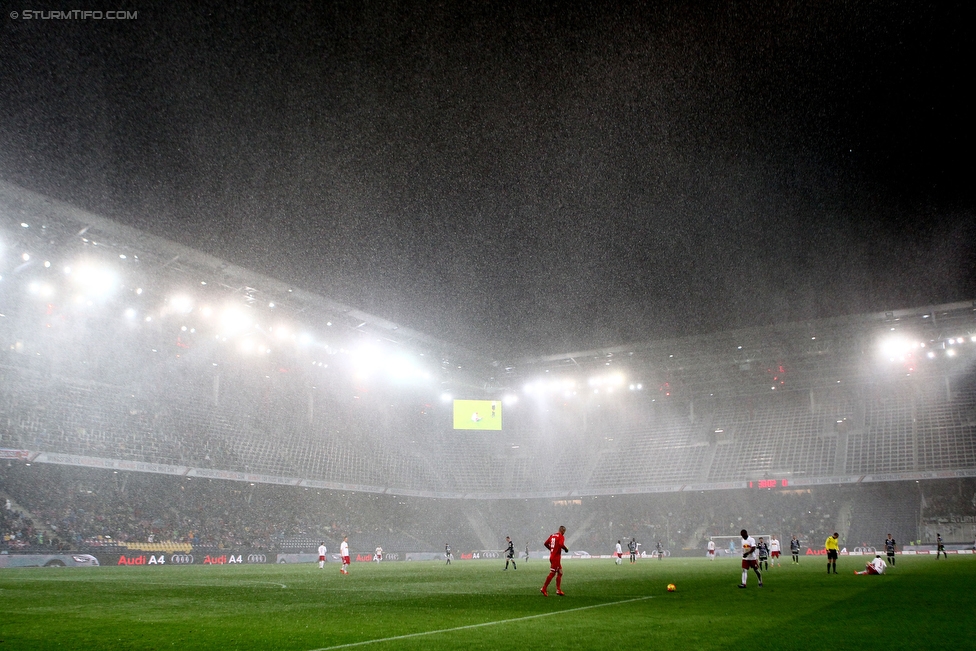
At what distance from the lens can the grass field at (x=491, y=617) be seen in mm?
8641

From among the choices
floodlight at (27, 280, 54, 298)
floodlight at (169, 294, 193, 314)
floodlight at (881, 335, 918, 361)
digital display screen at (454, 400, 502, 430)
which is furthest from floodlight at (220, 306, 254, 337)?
floodlight at (881, 335, 918, 361)

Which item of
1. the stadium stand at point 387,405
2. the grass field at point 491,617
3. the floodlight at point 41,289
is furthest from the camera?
the stadium stand at point 387,405

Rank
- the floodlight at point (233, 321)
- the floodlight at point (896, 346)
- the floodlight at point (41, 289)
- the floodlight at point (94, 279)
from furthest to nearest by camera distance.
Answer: the floodlight at point (896, 346) → the floodlight at point (233, 321) → the floodlight at point (41, 289) → the floodlight at point (94, 279)

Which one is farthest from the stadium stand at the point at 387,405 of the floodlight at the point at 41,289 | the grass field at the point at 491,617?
the grass field at the point at 491,617

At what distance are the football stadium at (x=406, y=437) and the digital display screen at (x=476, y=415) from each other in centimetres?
25

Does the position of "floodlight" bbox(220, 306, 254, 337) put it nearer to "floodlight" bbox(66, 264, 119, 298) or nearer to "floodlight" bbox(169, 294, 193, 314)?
"floodlight" bbox(169, 294, 193, 314)

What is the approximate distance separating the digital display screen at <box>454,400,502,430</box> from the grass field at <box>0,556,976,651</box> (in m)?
45.4

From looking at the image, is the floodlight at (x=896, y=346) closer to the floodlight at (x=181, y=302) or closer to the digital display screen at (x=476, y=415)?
the digital display screen at (x=476, y=415)

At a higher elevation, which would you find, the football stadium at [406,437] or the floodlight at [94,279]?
the floodlight at [94,279]

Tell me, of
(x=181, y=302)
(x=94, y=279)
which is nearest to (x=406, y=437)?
(x=181, y=302)

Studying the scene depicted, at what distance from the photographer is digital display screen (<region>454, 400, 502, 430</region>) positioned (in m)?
64.7

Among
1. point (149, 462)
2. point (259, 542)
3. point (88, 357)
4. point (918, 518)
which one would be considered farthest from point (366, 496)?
point (918, 518)

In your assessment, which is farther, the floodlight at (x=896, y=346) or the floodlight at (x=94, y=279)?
the floodlight at (x=896, y=346)

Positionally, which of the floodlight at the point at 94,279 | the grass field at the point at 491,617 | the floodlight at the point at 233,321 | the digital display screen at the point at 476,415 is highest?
the floodlight at the point at 94,279
